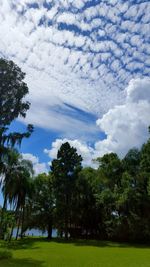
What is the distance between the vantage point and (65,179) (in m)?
61.5

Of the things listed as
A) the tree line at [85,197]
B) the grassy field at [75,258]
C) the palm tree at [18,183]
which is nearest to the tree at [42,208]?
the tree line at [85,197]

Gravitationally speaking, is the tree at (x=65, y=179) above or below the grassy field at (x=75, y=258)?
above

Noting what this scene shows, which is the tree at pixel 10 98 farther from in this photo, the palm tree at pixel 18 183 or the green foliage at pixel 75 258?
the palm tree at pixel 18 183

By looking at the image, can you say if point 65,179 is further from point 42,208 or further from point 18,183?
point 18,183

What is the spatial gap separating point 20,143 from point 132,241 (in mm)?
34589

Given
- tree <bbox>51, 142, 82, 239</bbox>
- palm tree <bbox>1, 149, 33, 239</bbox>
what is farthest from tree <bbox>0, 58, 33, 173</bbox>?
tree <bbox>51, 142, 82, 239</bbox>

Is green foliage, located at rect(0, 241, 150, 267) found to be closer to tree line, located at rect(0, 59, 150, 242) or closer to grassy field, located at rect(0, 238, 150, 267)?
grassy field, located at rect(0, 238, 150, 267)

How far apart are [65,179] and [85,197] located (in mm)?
5671

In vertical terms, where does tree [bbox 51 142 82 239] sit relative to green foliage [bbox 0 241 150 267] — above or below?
above

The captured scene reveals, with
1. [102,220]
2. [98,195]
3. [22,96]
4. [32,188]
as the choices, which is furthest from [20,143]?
[102,220]

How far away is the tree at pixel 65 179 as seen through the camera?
201 ft

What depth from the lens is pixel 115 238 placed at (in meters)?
58.5

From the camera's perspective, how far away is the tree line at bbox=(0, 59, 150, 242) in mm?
53531

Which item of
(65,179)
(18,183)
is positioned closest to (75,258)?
(18,183)
